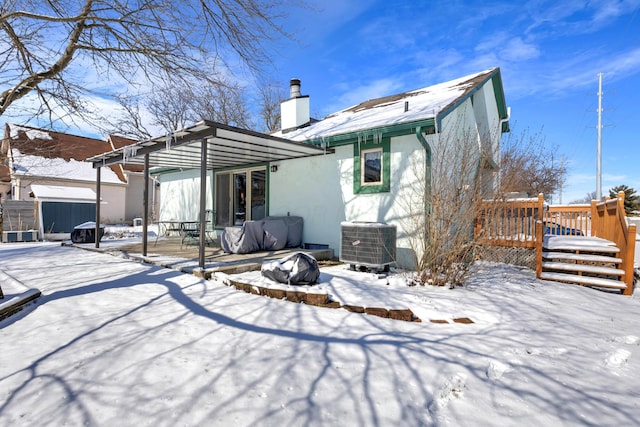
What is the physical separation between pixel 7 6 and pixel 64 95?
1430 mm

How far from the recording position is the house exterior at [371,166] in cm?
595

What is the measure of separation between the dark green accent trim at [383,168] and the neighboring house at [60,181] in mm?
8219

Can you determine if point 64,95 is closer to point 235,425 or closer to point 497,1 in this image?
point 235,425

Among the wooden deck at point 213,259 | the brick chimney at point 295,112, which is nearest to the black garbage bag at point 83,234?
the wooden deck at point 213,259

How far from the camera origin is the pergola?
5.12m

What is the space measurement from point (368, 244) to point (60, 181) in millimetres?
16392

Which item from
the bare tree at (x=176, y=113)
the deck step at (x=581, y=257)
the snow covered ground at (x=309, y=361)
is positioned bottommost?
the snow covered ground at (x=309, y=361)

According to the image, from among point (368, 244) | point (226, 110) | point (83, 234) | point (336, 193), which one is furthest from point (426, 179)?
point (226, 110)

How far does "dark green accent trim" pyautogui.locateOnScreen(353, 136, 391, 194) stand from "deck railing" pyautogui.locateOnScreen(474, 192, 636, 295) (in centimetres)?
180

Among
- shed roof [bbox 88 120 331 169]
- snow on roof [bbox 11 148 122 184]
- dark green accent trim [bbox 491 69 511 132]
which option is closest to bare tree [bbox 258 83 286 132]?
snow on roof [bbox 11 148 122 184]

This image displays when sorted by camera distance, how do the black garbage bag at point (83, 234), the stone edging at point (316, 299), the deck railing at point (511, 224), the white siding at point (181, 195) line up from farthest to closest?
the white siding at point (181, 195), the black garbage bag at point (83, 234), the deck railing at point (511, 224), the stone edging at point (316, 299)

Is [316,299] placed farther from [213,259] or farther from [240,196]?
[240,196]

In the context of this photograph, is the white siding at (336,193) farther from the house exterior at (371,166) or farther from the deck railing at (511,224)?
the deck railing at (511,224)

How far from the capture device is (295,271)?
444cm
